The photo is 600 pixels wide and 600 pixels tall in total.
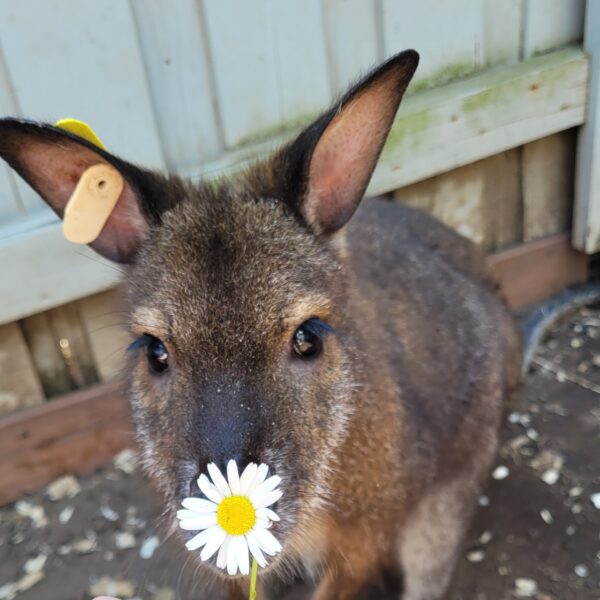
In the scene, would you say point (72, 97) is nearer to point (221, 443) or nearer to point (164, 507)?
point (164, 507)

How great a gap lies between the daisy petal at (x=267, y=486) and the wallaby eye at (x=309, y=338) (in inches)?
11.3

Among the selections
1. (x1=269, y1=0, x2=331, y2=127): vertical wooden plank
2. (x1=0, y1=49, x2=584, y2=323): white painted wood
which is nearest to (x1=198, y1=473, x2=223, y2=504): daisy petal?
(x1=0, y1=49, x2=584, y2=323): white painted wood

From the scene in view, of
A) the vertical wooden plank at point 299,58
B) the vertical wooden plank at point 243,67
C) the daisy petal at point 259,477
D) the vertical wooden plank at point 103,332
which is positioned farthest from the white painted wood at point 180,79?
the daisy petal at point 259,477

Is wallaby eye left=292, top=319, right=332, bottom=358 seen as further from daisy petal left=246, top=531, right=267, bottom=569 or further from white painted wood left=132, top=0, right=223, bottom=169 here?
white painted wood left=132, top=0, right=223, bottom=169

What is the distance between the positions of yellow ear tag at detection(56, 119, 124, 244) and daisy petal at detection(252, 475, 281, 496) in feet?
2.00

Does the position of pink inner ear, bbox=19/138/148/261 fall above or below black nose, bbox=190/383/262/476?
above

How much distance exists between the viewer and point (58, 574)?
265cm

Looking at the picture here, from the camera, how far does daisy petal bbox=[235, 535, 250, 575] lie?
4.63 feet

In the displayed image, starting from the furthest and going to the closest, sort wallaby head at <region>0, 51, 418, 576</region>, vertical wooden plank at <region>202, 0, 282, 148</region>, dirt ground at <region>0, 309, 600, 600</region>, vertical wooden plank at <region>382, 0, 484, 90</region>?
vertical wooden plank at <region>382, 0, 484, 90</region>, vertical wooden plank at <region>202, 0, 282, 148</region>, dirt ground at <region>0, 309, 600, 600</region>, wallaby head at <region>0, 51, 418, 576</region>

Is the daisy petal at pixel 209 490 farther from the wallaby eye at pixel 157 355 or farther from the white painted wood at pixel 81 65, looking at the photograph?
the white painted wood at pixel 81 65

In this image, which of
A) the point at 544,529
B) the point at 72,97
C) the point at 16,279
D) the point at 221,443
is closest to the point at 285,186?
the point at 221,443

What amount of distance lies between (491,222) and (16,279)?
6.18 ft

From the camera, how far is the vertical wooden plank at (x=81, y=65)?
2.39 metres

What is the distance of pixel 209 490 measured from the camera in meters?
1.40
